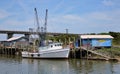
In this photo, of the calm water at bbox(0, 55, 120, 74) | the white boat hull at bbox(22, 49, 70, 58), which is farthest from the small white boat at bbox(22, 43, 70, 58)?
the calm water at bbox(0, 55, 120, 74)

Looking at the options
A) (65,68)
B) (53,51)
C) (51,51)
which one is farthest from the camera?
(51,51)

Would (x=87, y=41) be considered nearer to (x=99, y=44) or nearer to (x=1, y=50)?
(x=99, y=44)

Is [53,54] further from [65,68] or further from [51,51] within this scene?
[65,68]

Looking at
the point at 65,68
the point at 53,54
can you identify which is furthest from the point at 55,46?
the point at 65,68

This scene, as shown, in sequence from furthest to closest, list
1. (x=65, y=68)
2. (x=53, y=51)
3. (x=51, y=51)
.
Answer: (x=51, y=51) → (x=53, y=51) → (x=65, y=68)

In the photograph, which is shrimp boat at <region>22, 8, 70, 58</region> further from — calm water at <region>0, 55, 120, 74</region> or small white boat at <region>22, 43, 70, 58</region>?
calm water at <region>0, 55, 120, 74</region>

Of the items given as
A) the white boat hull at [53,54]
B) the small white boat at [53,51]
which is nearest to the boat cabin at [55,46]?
the small white boat at [53,51]

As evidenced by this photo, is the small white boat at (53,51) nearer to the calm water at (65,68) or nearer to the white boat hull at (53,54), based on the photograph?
the white boat hull at (53,54)

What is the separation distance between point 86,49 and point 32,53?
1376 centimetres

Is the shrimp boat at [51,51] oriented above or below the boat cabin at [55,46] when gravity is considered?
below

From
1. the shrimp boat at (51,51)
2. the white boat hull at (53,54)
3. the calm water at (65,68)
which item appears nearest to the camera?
the calm water at (65,68)

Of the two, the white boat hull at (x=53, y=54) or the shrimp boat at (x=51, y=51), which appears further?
the shrimp boat at (x=51, y=51)

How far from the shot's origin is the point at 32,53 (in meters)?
64.0

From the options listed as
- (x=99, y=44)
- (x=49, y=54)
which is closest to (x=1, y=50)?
(x=49, y=54)
